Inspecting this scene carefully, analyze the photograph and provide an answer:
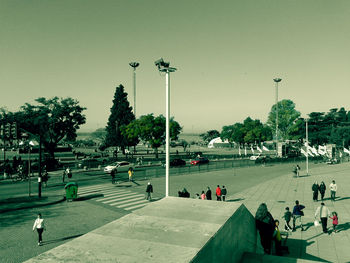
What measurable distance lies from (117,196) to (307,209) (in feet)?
46.9

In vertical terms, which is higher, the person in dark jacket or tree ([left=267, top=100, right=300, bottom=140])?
tree ([left=267, top=100, right=300, bottom=140])

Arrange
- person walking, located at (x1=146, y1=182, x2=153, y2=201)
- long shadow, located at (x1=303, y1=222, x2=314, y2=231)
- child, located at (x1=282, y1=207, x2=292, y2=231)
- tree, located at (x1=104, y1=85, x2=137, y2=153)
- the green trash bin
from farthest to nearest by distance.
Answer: tree, located at (x1=104, y1=85, x2=137, y2=153) → person walking, located at (x1=146, y1=182, x2=153, y2=201) → the green trash bin → long shadow, located at (x1=303, y1=222, x2=314, y2=231) → child, located at (x1=282, y1=207, x2=292, y2=231)

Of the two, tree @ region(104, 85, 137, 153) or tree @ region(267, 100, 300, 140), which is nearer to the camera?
tree @ region(104, 85, 137, 153)

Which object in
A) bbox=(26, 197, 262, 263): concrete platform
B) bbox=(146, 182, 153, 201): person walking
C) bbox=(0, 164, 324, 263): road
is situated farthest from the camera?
bbox=(146, 182, 153, 201): person walking

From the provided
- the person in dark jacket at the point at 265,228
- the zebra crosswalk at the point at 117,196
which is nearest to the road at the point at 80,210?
the zebra crosswalk at the point at 117,196

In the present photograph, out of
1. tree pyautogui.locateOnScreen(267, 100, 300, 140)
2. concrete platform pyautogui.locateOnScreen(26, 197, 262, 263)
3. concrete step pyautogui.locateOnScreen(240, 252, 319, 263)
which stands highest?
tree pyautogui.locateOnScreen(267, 100, 300, 140)

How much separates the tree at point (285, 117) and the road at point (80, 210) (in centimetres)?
4644

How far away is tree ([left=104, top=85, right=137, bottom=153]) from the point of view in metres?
69.2

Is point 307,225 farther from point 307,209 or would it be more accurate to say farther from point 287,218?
point 307,209

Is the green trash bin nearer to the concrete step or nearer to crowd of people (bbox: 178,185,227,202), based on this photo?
crowd of people (bbox: 178,185,227,202)

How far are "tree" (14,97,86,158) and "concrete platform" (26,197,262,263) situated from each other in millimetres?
46167

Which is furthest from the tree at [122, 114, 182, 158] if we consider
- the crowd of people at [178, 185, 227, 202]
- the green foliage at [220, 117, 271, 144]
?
the green foliage at [220, 117, 271, 144]

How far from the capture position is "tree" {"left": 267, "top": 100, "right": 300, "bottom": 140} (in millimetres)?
73688

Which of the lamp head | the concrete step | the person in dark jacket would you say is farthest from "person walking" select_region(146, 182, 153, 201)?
the lamp head
